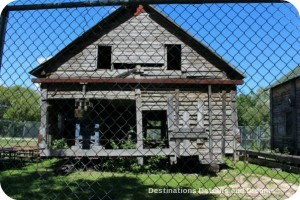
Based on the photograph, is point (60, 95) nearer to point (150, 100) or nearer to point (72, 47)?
point (72, 47)

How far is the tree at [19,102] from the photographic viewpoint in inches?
186

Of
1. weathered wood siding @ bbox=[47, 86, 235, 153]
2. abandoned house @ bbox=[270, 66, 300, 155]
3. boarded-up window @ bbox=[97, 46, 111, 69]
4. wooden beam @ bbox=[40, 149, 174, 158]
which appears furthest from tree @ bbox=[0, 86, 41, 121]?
abandoned house @ bbox=[270, 66, 300, 155]

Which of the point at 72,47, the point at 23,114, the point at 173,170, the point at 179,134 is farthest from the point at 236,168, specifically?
the point at 23,114

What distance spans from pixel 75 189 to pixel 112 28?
7.05 meters

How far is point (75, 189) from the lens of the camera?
7391 millimetres

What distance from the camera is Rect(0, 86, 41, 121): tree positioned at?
474cm

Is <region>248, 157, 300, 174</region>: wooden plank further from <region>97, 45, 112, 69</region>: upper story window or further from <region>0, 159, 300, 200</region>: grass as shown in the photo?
<region>97, 45, 112, 69</region>: upper story window

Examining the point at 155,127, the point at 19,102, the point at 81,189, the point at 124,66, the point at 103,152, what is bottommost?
the point at 81,189

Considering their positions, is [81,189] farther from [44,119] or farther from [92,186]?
[44,119]

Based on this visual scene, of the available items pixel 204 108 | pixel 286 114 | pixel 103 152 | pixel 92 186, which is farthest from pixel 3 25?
pixel 286 114

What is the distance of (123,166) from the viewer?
10992 mm

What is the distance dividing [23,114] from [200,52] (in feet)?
138

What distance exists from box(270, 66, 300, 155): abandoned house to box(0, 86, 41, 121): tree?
10.5m

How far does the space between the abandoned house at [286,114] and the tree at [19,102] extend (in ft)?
34.5
